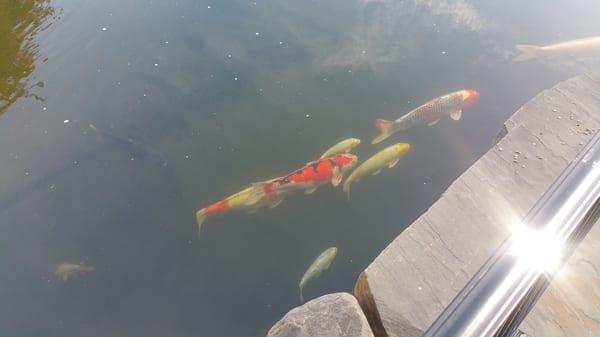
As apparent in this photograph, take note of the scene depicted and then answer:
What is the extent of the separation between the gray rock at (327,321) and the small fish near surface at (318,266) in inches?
39.5

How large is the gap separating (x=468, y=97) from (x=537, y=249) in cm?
425

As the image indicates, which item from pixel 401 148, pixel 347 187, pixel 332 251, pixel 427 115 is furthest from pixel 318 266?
pixel 427 115

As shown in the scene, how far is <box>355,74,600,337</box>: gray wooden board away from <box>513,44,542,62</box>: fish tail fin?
5.83 feet

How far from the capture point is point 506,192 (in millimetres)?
3301

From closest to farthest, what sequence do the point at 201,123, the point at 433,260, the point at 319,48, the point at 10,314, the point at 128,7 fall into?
the point at 433,260
the point at 10,314
the point at 201,123
the point at 319,48
the point at 128,7

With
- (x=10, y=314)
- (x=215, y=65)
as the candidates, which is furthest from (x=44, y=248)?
(x=215, y=65)

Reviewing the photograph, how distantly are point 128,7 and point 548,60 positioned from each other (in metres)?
6.27

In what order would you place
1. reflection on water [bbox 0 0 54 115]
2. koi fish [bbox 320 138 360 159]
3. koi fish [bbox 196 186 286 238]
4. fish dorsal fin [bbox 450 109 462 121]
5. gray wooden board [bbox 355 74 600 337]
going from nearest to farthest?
1. gray wooden board [bbox 355 74 600 337]
2. koi fish [bbox 196 186 286 238]
3. koi fish [bbox 320 138 360 159]
4. fish dorsal fin [bbox 450 109 462 121]
5. reflection on water [bbox 0 0 54 115]

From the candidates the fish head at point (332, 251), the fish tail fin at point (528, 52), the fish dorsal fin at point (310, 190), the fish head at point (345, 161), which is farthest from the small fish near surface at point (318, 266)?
the fish tail fin at point (528, 52)

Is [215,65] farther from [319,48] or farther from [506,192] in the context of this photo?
[506,192]

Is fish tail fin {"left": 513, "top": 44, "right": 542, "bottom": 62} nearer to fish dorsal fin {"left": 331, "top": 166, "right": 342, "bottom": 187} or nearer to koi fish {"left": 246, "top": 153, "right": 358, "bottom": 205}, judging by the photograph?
koi fish {"left": 246, "top": 153, "right": 358, "bottom": 205}

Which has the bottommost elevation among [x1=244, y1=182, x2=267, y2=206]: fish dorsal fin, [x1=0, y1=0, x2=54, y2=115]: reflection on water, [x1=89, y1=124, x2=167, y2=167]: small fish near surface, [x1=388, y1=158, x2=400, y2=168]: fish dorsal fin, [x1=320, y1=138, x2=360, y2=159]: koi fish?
[x1=388, y1=158, x2=400, y2=168]: fish dorsal fin

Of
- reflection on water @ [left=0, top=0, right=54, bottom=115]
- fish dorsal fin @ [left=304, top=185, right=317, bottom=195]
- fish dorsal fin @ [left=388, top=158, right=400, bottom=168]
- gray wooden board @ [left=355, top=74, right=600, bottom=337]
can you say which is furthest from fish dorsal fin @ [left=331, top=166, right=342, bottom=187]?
reflection on water @ [left=0, top=0, right=54, bottom=115]

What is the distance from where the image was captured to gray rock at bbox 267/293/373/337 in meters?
2.34
